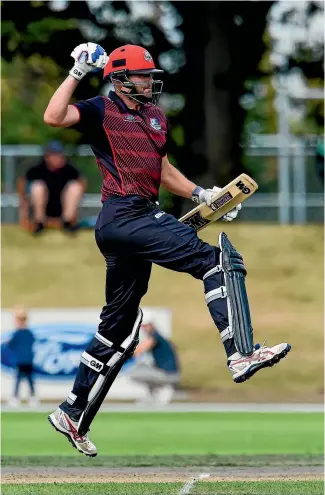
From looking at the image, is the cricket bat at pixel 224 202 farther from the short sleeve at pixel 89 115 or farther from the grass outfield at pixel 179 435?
the grass outfield at pixel 179 435

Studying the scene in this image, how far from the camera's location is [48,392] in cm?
2127

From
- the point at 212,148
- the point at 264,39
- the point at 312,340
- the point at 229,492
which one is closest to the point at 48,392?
the point at 312,340

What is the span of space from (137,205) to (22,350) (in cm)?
1178

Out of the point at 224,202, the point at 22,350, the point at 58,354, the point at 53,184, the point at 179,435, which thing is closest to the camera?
the point at 224,202

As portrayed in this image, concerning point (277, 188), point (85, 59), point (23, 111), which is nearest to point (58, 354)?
point (277, 188)

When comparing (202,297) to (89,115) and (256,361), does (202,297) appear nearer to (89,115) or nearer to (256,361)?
(89,115)

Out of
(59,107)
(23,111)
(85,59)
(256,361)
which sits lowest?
(23,111)

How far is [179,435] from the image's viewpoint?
16703 mm

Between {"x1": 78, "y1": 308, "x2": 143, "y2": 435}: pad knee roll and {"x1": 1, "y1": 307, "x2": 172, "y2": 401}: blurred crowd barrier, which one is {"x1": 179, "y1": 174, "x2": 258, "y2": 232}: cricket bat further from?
{"x1": 1, "y1": 307, "x2": 172, "y2": 401}: blurred crowd barrier

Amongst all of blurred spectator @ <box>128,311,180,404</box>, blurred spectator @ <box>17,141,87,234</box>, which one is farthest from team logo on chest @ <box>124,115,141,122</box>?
blurred spectator @ <box>17,141,87,234</box>

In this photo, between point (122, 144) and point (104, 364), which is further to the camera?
point (104, 364)

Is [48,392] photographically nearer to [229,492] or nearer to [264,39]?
[264,39]

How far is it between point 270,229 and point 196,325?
2894mm

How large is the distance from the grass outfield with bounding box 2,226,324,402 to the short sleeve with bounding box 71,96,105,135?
13147 mm
